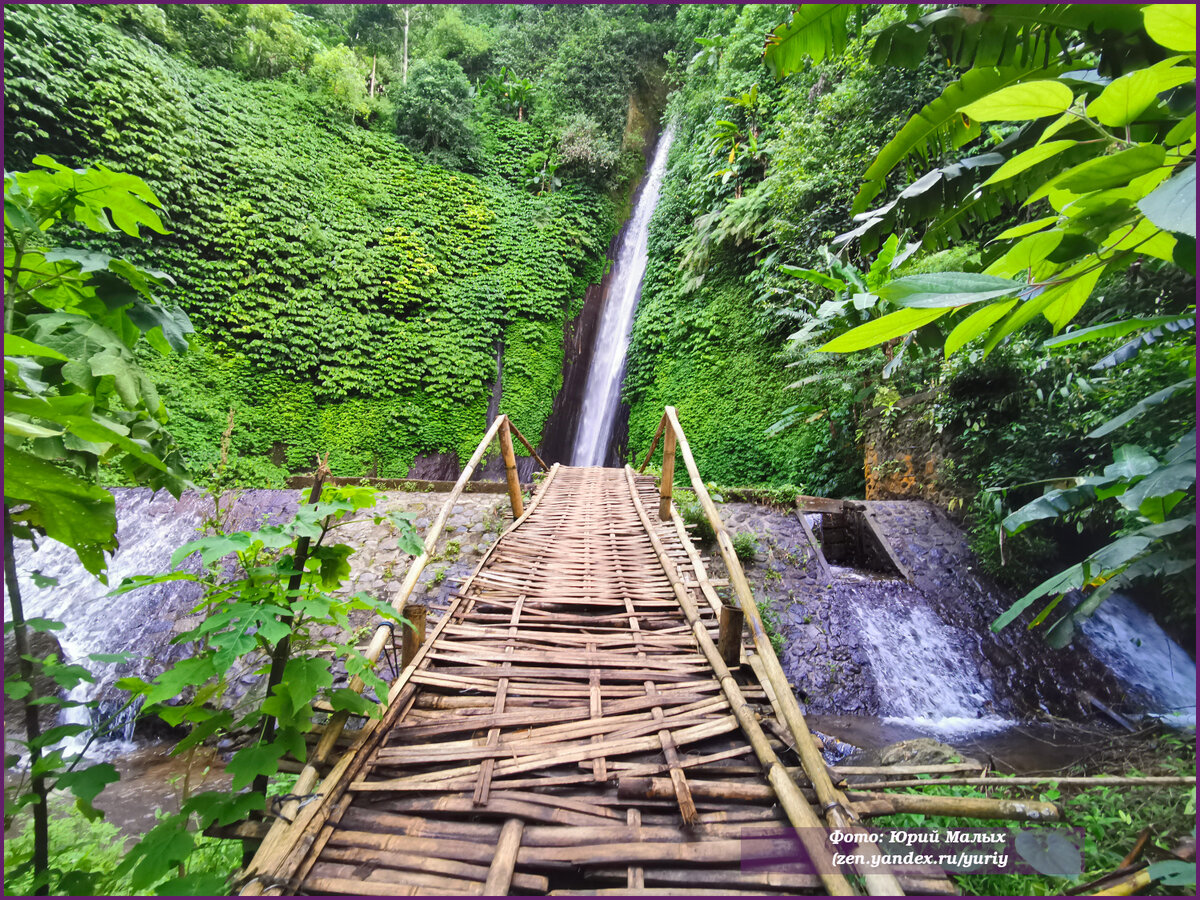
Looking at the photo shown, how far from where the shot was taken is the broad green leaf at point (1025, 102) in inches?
32.2

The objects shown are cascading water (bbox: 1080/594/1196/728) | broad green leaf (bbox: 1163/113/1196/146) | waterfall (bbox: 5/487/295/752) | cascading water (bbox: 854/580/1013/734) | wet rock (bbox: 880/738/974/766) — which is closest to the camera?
broad green leaf (bbox: 1163/113/1196/146)

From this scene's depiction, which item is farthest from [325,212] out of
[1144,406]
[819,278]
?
[1144,406]

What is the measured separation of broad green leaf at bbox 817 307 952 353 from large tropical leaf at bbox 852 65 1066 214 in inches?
60.4

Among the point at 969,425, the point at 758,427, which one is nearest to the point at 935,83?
the point at 969,425

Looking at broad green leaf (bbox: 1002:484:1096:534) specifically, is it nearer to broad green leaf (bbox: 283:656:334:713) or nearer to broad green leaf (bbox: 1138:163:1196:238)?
broad green leaf (bbox: 1138:163:1196:238)


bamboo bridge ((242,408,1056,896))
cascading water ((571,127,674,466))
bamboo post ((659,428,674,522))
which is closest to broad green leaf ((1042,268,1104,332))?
bamboo bridge ((242,408,1056,896))

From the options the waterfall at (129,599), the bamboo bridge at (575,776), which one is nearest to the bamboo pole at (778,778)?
the bamboo bridge at (575,776)

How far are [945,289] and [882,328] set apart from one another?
0.16 m

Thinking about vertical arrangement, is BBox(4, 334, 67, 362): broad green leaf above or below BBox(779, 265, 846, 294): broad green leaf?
below

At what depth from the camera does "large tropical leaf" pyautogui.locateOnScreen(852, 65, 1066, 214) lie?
174cm

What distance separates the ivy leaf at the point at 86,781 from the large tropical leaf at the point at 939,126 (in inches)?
116

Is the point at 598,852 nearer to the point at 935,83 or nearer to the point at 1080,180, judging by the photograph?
the point at 1080,180

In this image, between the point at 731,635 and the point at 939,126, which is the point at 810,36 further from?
the point at 731,635

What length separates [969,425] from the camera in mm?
4738
